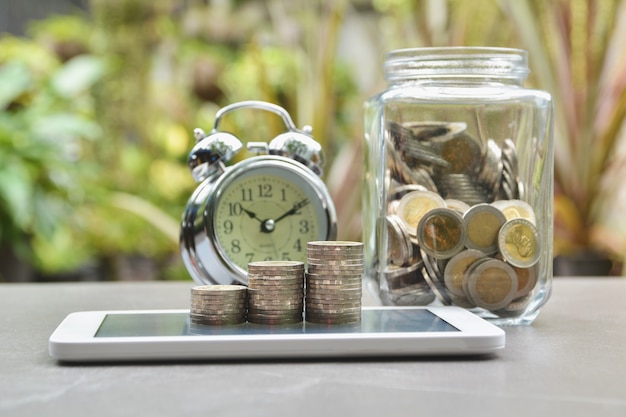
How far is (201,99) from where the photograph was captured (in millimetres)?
4043

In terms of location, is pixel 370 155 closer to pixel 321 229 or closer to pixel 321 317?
pixel 321 229

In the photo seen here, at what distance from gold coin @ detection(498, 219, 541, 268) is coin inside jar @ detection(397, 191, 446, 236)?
0.23 feet

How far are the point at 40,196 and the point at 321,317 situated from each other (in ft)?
6.28

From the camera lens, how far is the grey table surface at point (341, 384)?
59cm

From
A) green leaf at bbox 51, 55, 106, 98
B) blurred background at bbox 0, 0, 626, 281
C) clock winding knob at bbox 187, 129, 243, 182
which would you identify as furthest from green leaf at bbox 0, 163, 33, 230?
clock winding knob at bbox 187, 129, 243, 182

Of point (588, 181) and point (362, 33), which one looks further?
point (362, 33)

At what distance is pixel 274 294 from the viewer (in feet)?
2.67

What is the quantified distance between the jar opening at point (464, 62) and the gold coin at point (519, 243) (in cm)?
18

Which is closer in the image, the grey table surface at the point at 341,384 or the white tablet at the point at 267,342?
the grey table surface at the point at 341,384

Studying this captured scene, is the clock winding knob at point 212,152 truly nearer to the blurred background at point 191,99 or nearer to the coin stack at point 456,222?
the coin stack at point 456,222

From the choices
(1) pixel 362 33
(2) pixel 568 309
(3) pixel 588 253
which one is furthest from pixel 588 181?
(1) pixel 362 33

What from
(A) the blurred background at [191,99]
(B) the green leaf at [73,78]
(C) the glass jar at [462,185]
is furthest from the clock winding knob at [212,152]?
(B) the green leaf at [73,78]

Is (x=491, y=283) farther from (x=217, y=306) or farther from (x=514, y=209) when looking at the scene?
(x=217, y=306)

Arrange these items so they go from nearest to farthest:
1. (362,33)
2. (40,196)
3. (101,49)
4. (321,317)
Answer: (321,317), (40,196), (101,49), (362,33)
